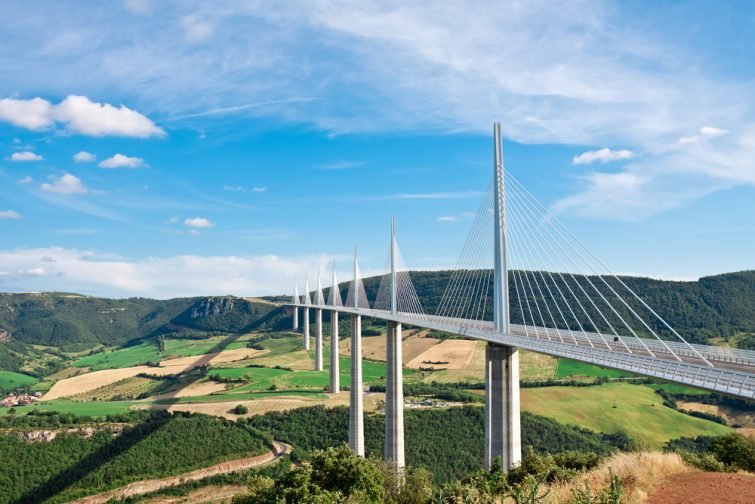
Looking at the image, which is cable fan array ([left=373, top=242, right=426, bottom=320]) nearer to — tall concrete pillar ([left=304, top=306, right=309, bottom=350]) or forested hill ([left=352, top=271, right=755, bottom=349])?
forested hill ([left=352, top=271, right=755, bottom=349])

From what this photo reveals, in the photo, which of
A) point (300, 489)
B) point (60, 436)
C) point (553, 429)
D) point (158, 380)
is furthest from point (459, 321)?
point (158, 380)

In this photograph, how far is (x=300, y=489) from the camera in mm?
22250

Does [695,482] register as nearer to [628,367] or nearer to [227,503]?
[628,367]

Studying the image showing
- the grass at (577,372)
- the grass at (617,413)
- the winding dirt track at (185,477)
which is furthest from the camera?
the grass at (577,372)

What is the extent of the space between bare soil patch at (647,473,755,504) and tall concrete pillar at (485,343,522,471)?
13.7m

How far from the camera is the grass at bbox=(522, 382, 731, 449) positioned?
70812 mm

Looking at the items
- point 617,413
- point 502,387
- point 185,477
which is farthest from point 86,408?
point 617,413

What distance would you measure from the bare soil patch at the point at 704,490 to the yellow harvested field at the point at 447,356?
88.4 meters

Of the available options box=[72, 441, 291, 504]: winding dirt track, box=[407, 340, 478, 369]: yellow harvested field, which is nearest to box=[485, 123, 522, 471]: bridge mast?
box=[72, 441, 291, 504]: winding dirt track

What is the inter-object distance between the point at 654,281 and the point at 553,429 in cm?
7824

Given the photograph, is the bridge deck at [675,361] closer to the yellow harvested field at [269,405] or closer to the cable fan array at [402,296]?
the cable fan array at [402,296]

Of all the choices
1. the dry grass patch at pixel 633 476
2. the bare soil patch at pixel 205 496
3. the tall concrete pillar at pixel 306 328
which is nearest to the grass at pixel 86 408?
the bare soil patch at pixel 205 496

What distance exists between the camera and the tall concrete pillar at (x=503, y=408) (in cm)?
2884

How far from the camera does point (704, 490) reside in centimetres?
1352
